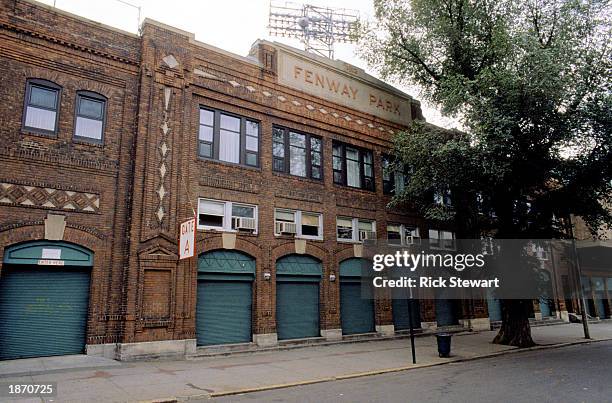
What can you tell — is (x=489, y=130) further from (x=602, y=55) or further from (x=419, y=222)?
(x=419, y=222)

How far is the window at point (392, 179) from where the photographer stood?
73.0 ft

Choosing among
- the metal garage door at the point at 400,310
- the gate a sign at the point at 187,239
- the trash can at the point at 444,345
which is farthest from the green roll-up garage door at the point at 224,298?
the metal garage door at the point at 400,310

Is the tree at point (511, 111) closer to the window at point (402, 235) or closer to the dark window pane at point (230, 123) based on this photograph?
the window at point (402, 235)

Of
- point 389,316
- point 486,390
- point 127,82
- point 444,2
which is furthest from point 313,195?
point 486,390

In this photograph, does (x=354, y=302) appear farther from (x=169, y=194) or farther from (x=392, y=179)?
(x=169, y=194)

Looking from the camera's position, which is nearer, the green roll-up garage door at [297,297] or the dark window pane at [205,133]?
the dark window pane at [205,133]

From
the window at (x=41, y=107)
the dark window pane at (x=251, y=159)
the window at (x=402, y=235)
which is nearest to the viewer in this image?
the window at (x=41, y=107)

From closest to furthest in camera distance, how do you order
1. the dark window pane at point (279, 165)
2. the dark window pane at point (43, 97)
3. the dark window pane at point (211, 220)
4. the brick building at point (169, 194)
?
1. the brick building at point (169, 194)
2. the dark window pane at point (43, 97)
3. the dark window pane at point (211, 220)
4. the dark window pane at point (279, 165)

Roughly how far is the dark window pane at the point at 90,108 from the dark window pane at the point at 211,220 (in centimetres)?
475

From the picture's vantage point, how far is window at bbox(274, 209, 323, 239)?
1778 centimetres

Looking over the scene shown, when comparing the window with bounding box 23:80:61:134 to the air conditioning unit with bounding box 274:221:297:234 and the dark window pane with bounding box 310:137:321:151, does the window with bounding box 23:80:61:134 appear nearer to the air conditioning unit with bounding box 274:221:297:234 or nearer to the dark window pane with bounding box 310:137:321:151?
the air conditioning unit with bounding box 274:221:297:234

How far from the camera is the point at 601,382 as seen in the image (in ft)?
34.2

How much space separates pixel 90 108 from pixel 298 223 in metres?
8.73

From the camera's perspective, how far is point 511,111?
49.8ft
